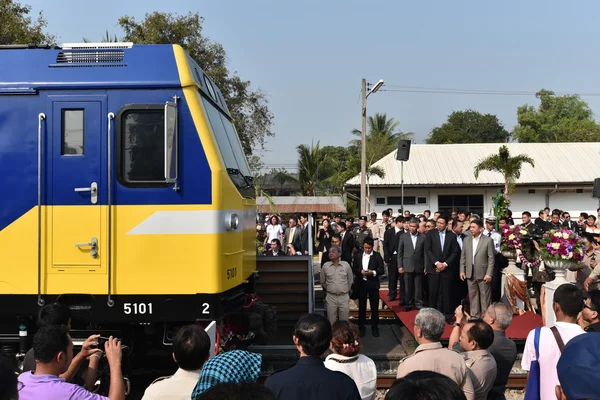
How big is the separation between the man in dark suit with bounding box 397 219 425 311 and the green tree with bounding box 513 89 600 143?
1773 inches

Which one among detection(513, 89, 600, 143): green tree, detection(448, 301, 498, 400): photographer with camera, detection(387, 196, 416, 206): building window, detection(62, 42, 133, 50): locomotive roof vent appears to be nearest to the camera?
detection(448, 301, 498, 400): photographer with camera

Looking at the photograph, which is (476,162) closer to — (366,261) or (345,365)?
(366,261)

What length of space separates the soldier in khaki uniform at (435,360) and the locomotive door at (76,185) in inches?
134

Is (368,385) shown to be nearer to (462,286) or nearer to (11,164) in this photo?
(11,164)

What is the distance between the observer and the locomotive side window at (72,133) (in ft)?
18.7

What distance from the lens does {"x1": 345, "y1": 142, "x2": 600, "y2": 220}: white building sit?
31031 mm

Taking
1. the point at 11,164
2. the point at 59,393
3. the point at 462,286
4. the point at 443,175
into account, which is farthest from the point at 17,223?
the point at 443,175

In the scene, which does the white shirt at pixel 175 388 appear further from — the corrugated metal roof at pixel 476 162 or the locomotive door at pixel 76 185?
the corrugated metal roof at pixel 476 162

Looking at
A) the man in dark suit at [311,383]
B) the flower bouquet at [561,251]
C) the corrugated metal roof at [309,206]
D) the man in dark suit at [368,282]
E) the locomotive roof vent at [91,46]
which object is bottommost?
the man in dark suit at [368,282]

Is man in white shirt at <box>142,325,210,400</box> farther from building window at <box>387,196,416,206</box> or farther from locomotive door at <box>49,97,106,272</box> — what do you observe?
building window at <box>387,196,416,206</box>

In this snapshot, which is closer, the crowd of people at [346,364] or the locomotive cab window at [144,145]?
the crowd of people at [346,364]

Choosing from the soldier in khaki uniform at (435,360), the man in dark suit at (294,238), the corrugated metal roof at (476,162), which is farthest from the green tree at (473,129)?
the soldier in khaki uniform at (435,360)

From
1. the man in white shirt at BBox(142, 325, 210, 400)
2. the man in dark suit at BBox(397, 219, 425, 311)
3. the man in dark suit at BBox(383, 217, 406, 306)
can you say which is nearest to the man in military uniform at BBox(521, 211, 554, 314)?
the man in dark suit at BBox(397, 219, 425, 311)

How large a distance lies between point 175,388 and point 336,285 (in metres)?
6.01
